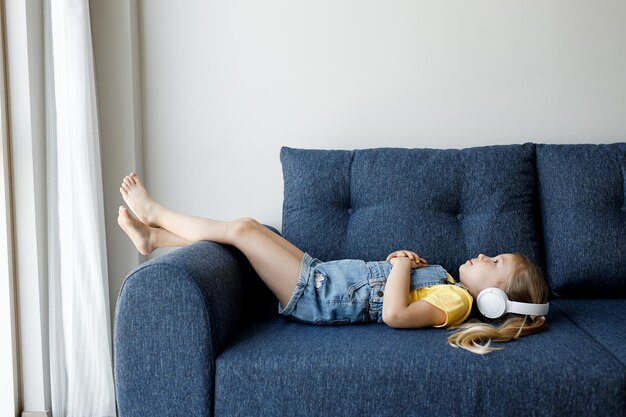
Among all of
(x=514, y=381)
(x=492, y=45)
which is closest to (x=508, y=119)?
(x=492, y=45)

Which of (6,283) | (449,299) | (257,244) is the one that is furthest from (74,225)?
(449,299)

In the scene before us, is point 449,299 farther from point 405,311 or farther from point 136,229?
point 136,229

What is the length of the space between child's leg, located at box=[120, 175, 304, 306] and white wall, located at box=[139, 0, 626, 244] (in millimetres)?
575

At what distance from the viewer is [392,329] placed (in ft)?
6.04

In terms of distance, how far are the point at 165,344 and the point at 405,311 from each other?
63cm

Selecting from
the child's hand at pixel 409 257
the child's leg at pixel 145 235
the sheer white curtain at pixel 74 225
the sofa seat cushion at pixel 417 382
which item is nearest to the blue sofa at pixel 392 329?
the sofa seat cushion at pixel 417 382

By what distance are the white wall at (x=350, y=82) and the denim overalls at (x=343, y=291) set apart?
2.38 ft

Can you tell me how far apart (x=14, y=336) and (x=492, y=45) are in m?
1.97

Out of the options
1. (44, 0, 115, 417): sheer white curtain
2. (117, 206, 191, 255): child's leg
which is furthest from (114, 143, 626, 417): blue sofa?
(44, 0, 115, 417): sheer white curtain

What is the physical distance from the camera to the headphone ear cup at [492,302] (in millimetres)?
1848

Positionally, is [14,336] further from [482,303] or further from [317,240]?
[482,303]

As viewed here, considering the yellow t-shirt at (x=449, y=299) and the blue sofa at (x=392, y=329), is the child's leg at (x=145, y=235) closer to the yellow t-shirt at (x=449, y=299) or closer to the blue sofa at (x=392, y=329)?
the blue sofa at (x=392, y=329)

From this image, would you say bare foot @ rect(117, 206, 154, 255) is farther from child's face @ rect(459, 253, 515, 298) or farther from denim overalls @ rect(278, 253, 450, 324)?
child's face @ rect(459, 253, 515, 298)

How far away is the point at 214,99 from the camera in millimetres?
2648
